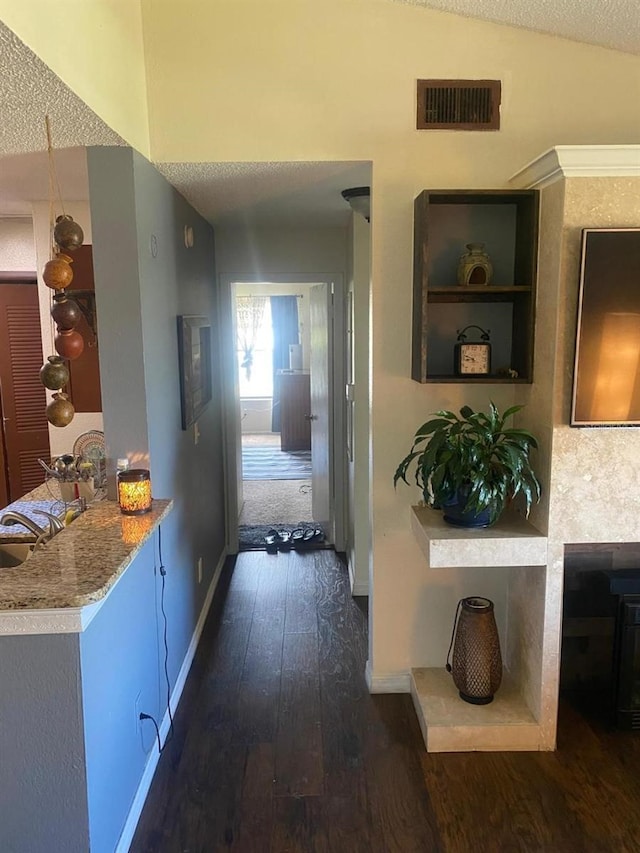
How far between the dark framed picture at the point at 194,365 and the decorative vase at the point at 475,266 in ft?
4.22

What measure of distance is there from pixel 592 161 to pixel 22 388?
380 centimetres

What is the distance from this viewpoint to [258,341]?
31.1ft

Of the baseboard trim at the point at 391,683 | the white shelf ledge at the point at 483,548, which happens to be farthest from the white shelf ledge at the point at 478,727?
the white shelf ledge at the point at 483,548

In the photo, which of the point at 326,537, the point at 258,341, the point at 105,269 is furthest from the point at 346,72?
the point at 258,341

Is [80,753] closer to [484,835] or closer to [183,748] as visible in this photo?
[183,748]

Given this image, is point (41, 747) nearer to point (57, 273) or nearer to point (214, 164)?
point (57, 273)

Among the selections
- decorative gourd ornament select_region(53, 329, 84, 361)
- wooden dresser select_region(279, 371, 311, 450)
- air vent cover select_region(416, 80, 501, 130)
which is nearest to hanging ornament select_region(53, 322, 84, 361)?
decorative gourd ornament select_region(53, 329, 84, 361)

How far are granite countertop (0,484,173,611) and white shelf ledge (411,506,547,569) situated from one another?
0.99m

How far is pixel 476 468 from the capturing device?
2213 millimetres

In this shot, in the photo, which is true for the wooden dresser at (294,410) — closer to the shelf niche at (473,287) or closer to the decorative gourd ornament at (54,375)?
the shelf niche at (473,287)

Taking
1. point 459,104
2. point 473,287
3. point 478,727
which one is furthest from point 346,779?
point 459,104

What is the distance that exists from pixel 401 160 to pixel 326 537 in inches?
120

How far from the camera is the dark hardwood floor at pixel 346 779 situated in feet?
6.66

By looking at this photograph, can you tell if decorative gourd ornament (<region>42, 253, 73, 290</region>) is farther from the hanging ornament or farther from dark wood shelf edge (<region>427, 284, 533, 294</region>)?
dark wood shelf edge (<region>427, 284, 533, 294</region>)
